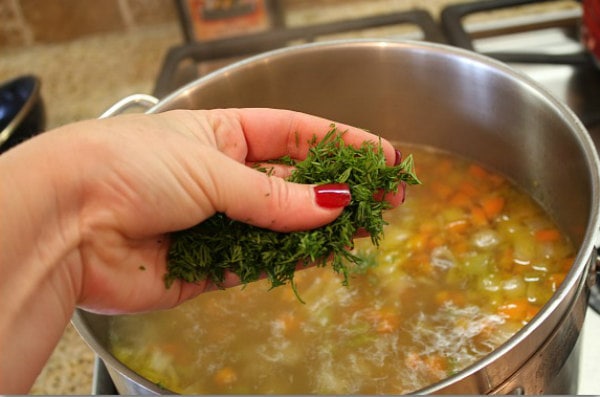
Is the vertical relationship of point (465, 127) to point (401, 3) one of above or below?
below

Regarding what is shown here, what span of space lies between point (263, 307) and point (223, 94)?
391 millimetres

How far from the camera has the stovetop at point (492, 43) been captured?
56.9 inches

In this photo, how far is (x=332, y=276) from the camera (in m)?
1.15

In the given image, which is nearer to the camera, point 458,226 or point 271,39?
point 458,226

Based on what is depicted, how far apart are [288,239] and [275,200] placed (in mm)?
72

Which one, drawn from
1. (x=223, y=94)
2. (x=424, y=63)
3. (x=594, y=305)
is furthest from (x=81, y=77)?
(x=594, y=305)

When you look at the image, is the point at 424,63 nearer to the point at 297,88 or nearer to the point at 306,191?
the point at 297,88

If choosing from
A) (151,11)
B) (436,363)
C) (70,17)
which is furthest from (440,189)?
(70,17)

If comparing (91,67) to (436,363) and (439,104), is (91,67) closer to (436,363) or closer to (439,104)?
(439,104)

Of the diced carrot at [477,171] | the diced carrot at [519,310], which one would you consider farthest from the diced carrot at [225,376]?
the diced carrot at [477,171]

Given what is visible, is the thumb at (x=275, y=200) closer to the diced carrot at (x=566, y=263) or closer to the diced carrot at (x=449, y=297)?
the diced carrot at (x=449, y=297)

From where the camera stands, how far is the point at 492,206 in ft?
4.12

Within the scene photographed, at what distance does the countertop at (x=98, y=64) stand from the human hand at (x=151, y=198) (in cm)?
100

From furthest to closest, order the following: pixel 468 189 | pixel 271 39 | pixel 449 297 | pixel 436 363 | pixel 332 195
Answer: pixel 271 39
pixel 468 189
pixel 449 297
pixel 436 363
pixel 332 195
